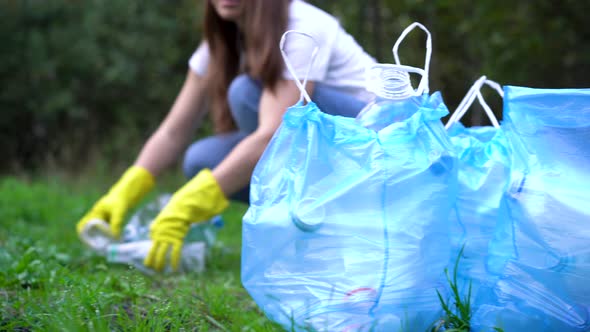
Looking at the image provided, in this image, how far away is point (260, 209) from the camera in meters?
1.30

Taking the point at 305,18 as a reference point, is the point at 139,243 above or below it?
below

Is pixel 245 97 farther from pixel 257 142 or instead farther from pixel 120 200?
pixel 120 200

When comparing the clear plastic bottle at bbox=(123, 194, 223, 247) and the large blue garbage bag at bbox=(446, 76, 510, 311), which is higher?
the large blue garbage bag at bbox=(446, 76, 510, 311)

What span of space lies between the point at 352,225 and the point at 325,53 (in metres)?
0.90

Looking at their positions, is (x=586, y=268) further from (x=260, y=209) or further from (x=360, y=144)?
(x=260, y=209)

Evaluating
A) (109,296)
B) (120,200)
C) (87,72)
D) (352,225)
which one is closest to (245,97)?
(120,200)

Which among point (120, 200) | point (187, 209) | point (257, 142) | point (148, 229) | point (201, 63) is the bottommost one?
point (148, 229)

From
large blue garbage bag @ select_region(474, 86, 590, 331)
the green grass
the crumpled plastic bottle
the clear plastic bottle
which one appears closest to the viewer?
large blue garbage bag @ select_region(474, 86, 590, 331)

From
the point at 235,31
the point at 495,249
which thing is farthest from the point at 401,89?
the point at 235,31

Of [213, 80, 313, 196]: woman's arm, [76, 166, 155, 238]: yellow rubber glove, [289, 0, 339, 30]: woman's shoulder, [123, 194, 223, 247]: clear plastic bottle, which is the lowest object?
[123, 194, 223, 247]: clear plastic bottle

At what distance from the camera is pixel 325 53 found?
1.98 m

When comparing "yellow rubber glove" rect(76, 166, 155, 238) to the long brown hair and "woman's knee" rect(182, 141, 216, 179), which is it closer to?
"woman's knee" rect(182, 141, 216, 179)

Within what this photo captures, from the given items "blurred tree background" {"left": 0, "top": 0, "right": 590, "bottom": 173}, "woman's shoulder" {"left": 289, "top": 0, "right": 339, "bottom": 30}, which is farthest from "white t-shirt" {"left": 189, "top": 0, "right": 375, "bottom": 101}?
"blurred tree background" {"left": 0, "top": 0, "right": 590, "bottom": 173}

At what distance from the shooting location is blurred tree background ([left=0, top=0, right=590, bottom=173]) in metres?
4.22
